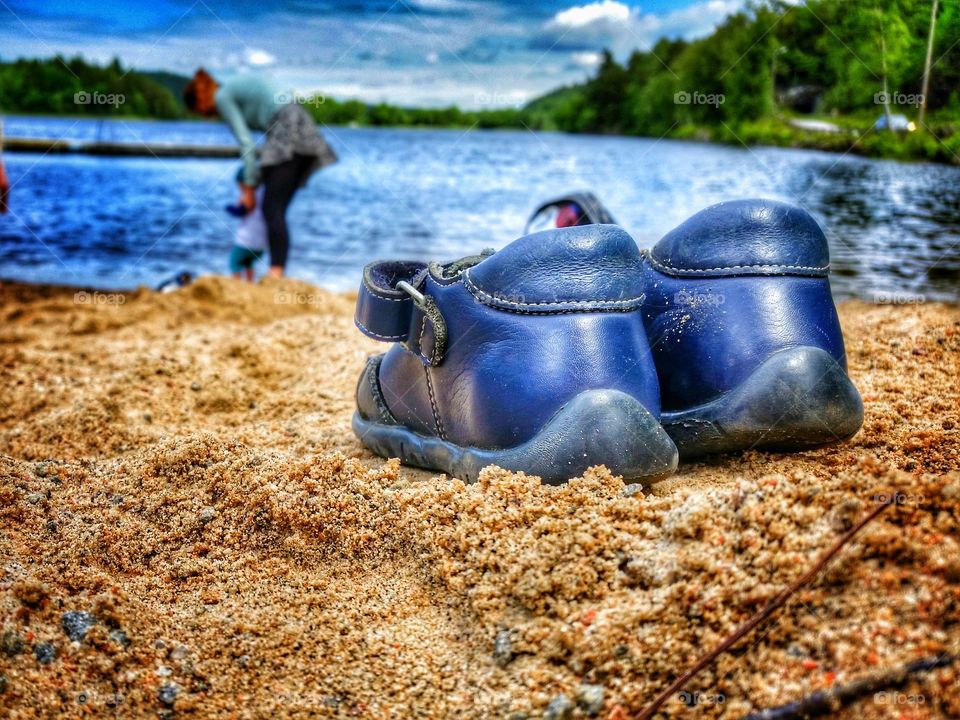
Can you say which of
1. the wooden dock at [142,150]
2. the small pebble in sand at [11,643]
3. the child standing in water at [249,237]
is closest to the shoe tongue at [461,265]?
the small pebble in sand at [11,643]

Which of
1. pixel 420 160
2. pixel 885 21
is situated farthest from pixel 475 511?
pixel 420 160

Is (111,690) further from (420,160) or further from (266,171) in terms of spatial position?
(420,160)

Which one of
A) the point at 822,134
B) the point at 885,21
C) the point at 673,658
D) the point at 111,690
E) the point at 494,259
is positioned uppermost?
the point at 885,21

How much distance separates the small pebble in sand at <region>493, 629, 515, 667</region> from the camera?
3.99 feet

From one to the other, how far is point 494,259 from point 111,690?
1.08 meters

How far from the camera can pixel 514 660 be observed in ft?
3.97

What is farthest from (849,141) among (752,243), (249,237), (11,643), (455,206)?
(455,206)

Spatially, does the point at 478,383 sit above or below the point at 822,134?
below

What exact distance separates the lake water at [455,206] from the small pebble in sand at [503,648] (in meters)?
2.83

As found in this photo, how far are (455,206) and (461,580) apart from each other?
9.87m

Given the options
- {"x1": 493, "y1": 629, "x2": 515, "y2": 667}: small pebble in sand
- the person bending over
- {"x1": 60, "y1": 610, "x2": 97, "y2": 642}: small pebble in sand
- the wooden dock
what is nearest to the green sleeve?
the person bending over

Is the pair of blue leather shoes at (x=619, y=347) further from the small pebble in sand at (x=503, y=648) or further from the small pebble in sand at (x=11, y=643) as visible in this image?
the small pebble in sand at (x=11, y=643)

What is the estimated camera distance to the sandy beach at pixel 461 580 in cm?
110

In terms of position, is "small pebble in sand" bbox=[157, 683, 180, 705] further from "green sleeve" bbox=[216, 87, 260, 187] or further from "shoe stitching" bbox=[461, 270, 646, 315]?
"green sleeve" bbox=[216, 87, 260, 187]
